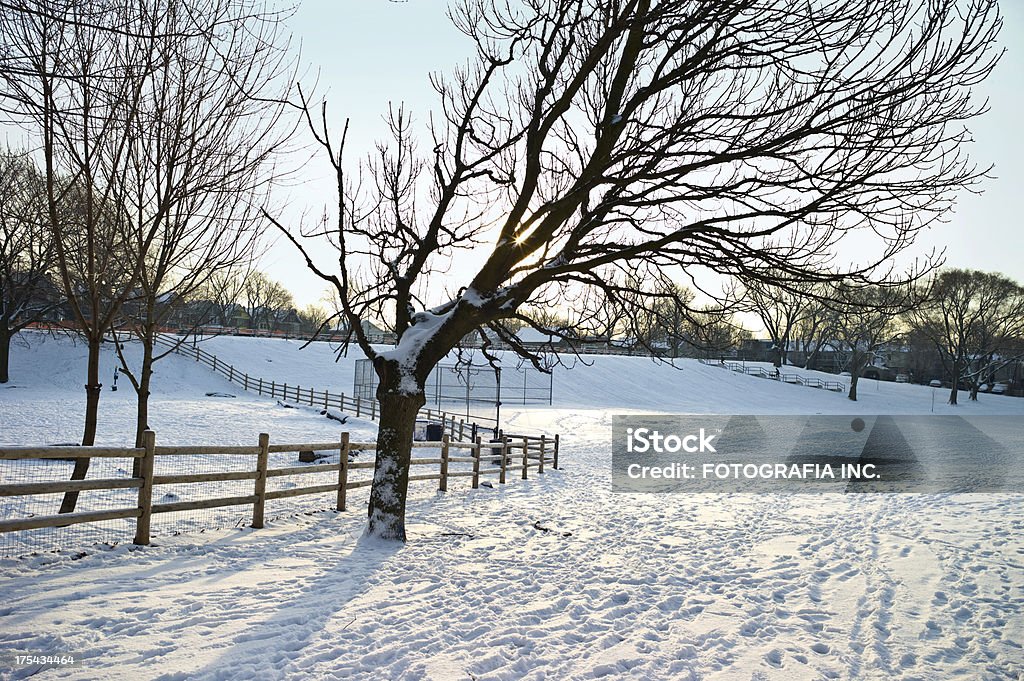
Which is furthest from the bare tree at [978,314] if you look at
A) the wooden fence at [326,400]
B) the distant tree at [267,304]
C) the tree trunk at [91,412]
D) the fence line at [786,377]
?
the distant tree at [267,304]

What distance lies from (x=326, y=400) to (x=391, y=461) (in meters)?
24.2

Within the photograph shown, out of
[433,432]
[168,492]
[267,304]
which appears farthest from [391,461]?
[267,304]

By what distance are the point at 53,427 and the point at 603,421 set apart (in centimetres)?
2266

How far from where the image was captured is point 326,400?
31375mm

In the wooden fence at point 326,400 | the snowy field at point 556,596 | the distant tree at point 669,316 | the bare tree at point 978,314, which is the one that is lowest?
the wooden fence at point 326,400

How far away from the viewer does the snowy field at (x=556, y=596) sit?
484 centimetres

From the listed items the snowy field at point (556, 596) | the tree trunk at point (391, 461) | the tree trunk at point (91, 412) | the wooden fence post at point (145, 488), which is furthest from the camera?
the tree trunk at point (91, 412)

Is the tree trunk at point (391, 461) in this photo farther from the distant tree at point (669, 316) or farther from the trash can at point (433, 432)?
the trash can at point (433, 432)

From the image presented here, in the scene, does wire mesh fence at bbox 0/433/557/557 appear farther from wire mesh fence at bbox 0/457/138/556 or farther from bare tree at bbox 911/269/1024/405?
bare tree at bbox 911/269/1024/405

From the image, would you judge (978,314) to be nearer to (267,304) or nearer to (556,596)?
(556,596)

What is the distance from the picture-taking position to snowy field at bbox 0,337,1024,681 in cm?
484

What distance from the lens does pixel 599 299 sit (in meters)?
9.82

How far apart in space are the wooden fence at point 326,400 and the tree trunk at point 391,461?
33.3 feet

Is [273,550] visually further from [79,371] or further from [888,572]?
[79,371]
